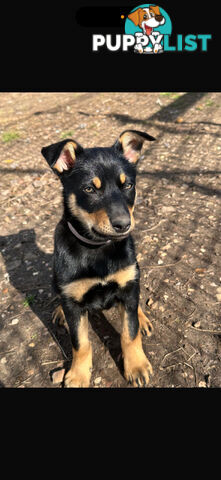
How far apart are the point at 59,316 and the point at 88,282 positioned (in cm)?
112

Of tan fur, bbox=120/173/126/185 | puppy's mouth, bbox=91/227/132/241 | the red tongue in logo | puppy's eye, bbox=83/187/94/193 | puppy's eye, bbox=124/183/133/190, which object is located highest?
the red tongue in logo

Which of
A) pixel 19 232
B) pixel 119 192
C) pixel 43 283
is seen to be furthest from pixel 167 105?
pixel 119 192

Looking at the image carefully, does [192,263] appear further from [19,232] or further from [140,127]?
[140,127]

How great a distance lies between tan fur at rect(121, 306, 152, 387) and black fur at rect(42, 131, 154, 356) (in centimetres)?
7

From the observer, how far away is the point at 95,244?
2592mm

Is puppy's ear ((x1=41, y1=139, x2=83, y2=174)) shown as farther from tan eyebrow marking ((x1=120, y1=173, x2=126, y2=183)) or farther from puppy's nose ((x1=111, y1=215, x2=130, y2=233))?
puppy's nose ((x1=111, y1=215, x2=130, y2=233))

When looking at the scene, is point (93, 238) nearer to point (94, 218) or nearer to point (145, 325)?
point (94, 218)

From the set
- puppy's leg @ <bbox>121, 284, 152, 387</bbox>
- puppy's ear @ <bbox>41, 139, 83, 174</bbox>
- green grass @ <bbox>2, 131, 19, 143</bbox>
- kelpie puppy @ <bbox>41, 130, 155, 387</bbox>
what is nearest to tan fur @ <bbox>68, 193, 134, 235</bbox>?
kelpie puppy @ <bbox>41, 130, 155, 387</bbox>

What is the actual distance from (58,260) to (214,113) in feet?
23.0

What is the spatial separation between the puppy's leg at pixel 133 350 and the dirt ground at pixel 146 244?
10 cm

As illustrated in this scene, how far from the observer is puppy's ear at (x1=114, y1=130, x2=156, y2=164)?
272cm

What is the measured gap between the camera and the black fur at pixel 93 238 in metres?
2.42

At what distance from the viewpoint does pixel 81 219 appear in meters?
2.53

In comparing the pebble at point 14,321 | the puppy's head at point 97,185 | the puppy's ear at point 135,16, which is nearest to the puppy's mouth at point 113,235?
the puppy's head at point 97,185
